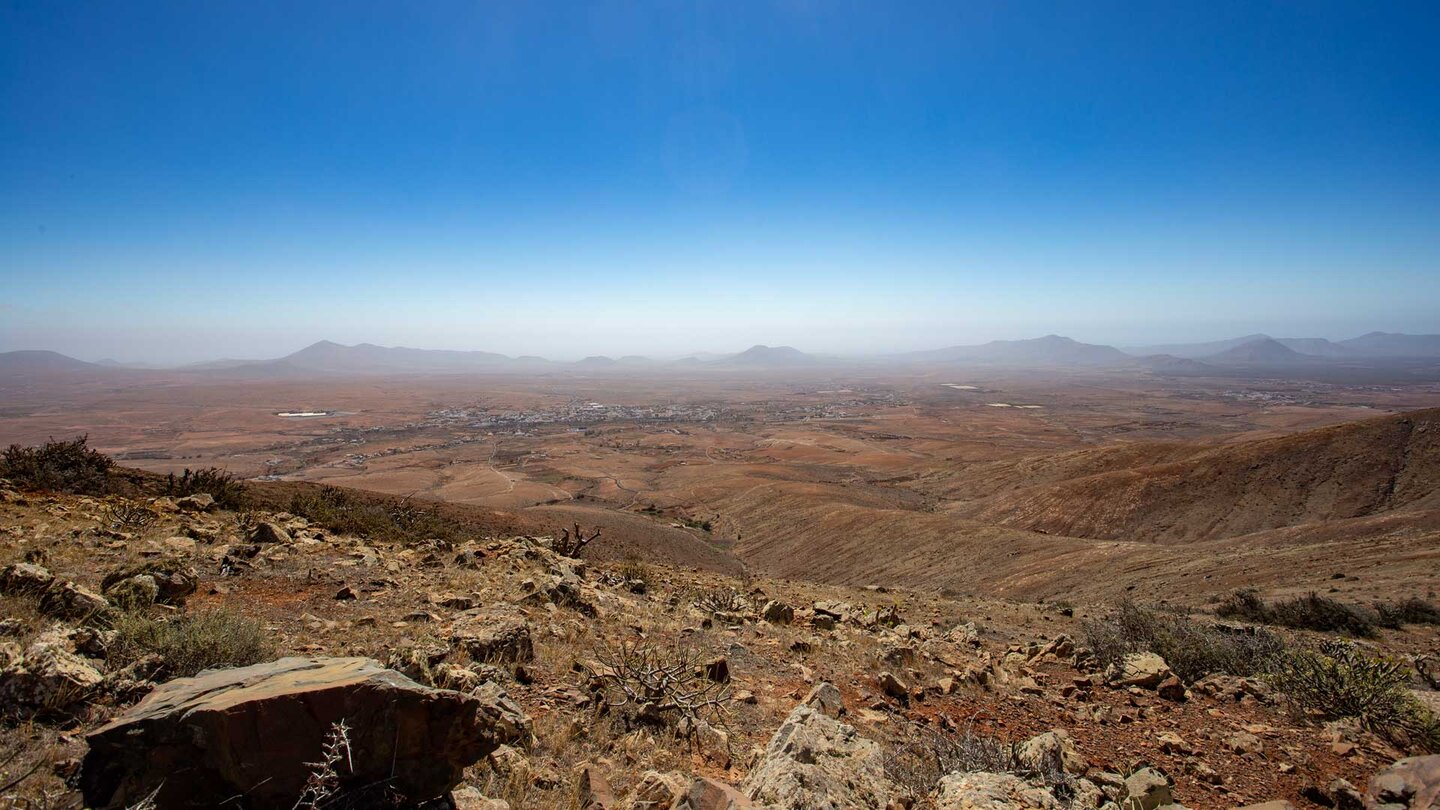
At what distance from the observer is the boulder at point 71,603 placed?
5.20 metres

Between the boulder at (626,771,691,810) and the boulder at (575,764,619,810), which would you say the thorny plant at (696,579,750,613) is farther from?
the boulder at (626,771,691,810)

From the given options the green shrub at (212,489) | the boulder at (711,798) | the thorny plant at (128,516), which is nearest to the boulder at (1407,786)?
the boulder at (711,798)

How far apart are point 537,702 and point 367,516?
1295 centimetres

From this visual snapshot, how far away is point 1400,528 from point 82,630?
1363 inches

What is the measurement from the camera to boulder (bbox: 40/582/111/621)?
520 centimetres

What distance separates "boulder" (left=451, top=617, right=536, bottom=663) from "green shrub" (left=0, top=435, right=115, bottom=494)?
13356 mm

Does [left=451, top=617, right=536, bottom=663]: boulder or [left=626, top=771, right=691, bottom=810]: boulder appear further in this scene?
[left=451, top=617, right=536, bottom=663]: boulder

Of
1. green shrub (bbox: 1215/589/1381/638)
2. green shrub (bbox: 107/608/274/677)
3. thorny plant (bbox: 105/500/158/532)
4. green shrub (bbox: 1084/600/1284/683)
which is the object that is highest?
green shrub (bbox: 107/608/274/677)

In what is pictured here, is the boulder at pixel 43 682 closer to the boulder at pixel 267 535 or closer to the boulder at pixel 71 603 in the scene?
the boulder at pixel 71 603

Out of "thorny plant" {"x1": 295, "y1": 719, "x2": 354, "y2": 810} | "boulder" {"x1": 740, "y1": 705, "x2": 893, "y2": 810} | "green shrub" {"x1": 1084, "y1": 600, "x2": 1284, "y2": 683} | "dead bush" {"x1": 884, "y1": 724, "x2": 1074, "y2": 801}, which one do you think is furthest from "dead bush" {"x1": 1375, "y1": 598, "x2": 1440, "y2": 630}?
"thorny plant" {"x1": 295, "y1": 719, "x2": 354, "y2": 810}

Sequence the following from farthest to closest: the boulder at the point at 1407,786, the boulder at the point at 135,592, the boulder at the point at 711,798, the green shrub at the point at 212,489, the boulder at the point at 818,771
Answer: the green shrub at the point at 212,489 < the boulder at the point at 135,592 < the boulder at the point at 1407,786 < the boulder at the point at 818,771 < the boulder at the point at 711,798

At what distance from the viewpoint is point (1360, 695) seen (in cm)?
574

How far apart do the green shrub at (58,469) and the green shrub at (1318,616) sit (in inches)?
1057

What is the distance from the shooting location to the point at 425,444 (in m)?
93.4
